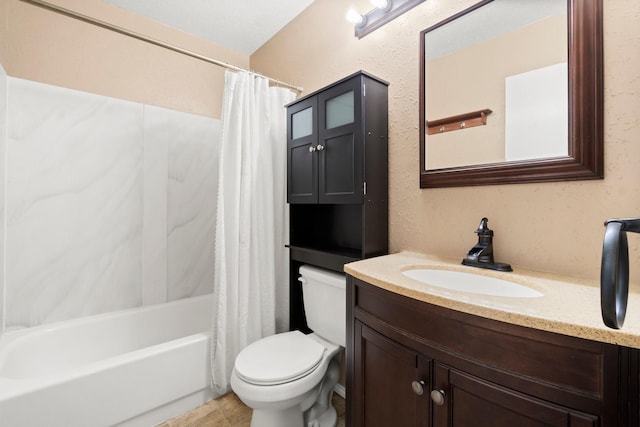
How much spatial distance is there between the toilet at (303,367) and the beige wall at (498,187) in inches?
18.9

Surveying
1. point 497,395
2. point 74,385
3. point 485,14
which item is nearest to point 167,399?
point 74,385

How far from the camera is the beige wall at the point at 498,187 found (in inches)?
34.8

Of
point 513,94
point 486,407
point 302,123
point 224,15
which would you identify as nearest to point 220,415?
point 486,407

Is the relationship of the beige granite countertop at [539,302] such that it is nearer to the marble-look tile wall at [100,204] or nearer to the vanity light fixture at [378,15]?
the vanity light fixture at [378,15]

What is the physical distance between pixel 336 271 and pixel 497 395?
3.15ft

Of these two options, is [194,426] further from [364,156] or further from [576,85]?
[576,85]

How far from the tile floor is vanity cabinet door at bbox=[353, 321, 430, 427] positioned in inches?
26.9

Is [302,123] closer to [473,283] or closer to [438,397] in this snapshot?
[473,283]

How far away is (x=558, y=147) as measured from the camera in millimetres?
982

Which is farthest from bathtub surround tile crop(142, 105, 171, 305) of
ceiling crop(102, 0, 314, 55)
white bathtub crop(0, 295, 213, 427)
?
ceiling crop(102, 0, 314, 55)

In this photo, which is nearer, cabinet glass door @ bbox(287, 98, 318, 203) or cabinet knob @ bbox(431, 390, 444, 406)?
cabinet knob @ bbox(431, 390, 444, 406)

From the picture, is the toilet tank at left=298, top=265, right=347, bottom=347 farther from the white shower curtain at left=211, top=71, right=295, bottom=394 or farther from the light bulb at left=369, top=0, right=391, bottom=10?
the light bulb at left=369, top=0, right=391, bottom=10

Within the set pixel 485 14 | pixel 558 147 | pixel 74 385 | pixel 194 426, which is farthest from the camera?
pixel 194 426

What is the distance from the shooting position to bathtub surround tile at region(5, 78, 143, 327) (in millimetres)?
1728
